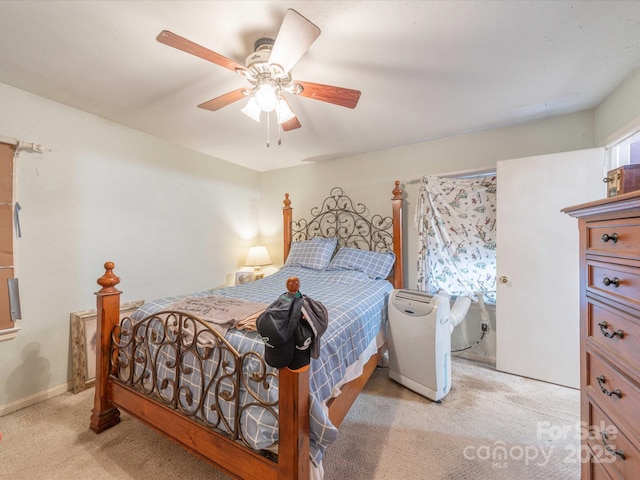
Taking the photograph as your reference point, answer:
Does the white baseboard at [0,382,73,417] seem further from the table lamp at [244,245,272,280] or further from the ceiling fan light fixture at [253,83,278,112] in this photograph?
the ceiling fan light fixture at [253,83,278,112]

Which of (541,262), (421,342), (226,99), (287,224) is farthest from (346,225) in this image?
(226,99)

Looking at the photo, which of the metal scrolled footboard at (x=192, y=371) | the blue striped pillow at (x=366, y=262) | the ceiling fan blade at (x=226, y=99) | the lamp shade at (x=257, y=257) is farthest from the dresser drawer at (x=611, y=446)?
the lamp shade at (x=257, y=257)

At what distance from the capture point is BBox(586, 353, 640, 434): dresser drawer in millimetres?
830

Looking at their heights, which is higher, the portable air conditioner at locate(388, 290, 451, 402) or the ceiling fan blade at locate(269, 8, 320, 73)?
the ceiling fan blade at locate(269, 8, 320, 73)

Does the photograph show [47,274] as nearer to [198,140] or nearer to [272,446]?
[198,140]

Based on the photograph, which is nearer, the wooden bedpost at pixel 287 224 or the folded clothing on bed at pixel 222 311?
the folded clothing on bed at pixel 222 311

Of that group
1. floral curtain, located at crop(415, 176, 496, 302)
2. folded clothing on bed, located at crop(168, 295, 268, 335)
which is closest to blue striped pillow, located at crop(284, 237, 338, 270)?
floral curtain, located at crop(415, 176, 496, 302)

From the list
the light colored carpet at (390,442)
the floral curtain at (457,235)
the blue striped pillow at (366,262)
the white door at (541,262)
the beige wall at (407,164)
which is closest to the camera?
the light colored carpet at (390,442)

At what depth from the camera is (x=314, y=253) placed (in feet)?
10.4

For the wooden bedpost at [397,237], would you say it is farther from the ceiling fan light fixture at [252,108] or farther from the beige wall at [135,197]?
the ceiling fan light fixture at [252,108]

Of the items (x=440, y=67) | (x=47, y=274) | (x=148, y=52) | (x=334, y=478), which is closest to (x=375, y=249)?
(x=440, y=67)

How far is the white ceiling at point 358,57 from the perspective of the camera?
4.18ft

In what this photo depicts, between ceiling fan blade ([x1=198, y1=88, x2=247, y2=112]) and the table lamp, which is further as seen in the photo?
the table lamp

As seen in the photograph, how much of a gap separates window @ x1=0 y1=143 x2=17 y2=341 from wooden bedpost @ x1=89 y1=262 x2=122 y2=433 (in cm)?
85
